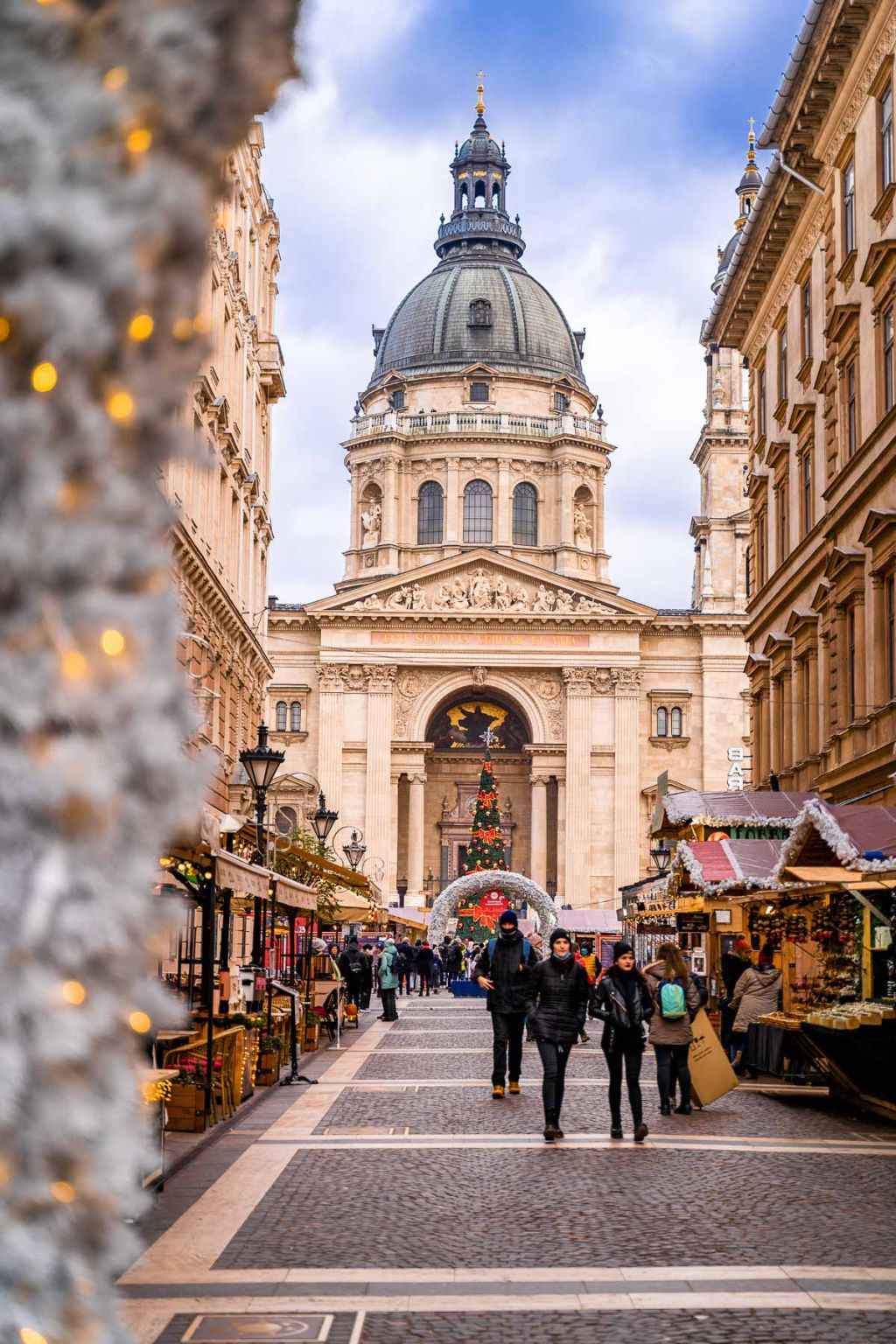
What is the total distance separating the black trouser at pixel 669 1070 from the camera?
49.6ft

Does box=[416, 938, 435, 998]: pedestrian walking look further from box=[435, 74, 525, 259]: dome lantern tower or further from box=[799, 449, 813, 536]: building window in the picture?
box=[435, 74, 525, 259]: dome lantern tower

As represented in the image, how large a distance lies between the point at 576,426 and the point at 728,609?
14.9 meters

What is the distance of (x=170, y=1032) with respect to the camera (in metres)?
13.4

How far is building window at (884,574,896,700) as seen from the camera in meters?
24.6

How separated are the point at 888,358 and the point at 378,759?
50885 mm

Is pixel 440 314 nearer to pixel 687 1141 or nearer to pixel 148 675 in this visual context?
pixel 687 1141

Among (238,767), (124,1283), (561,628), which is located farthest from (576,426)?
(124,1283)

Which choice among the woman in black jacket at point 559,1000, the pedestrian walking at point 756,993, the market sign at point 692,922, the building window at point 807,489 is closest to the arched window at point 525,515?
the building window at point 807,489

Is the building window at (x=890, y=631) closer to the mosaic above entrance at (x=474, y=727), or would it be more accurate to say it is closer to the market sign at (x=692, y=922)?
the market sign at (x=692, y=922)

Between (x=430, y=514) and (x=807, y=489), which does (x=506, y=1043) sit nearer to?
(x=807, y=489)

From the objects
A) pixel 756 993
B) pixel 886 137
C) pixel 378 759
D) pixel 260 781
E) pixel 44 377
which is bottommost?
pixel 756 993

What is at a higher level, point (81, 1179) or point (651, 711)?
point (651, 711)

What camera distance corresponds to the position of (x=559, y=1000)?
1411 centimetres

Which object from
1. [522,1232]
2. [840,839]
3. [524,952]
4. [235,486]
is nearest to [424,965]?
[235,486]
